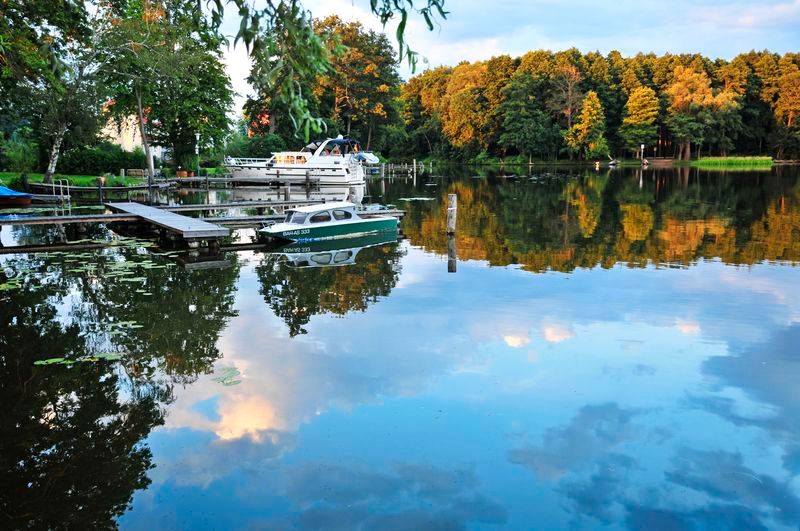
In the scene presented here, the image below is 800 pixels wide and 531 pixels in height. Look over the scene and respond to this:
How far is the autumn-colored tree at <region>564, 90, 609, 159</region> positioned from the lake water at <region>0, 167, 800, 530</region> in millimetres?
69248

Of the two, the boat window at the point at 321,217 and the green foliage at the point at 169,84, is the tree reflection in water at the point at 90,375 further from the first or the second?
the green foliage at the point at 169,84

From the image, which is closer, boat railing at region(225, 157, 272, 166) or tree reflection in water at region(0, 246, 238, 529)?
tree reflection in water at region(0, 246, 238, 529)

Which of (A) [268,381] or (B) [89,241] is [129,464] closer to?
(A) [268,381]

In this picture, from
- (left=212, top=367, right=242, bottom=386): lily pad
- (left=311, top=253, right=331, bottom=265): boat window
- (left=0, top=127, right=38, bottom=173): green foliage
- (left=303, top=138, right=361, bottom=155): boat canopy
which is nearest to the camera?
(left=212, top=367, right=242, bottom=386): lily pad

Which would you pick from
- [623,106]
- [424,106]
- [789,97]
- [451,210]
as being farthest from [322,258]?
[424,106]

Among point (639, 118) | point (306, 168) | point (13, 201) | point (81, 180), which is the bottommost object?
point (13, 201)

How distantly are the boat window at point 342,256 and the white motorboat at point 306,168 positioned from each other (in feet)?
88.5

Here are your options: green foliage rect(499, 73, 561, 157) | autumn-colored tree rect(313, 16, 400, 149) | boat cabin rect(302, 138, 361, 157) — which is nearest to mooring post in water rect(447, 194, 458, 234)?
boat cabin rect(302, 138, 361, 157)

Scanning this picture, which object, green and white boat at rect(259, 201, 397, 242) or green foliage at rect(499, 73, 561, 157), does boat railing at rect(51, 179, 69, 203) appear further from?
green foliage at rect(499, 73, 561, 157)

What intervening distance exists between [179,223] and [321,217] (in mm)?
4529

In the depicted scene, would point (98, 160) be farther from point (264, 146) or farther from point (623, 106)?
point (623, 106)

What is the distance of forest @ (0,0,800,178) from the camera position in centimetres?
2338

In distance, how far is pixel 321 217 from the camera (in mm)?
21328

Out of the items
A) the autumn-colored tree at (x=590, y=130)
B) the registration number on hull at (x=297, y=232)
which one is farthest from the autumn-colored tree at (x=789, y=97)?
the registration number on hull at (x=297, y=232)
